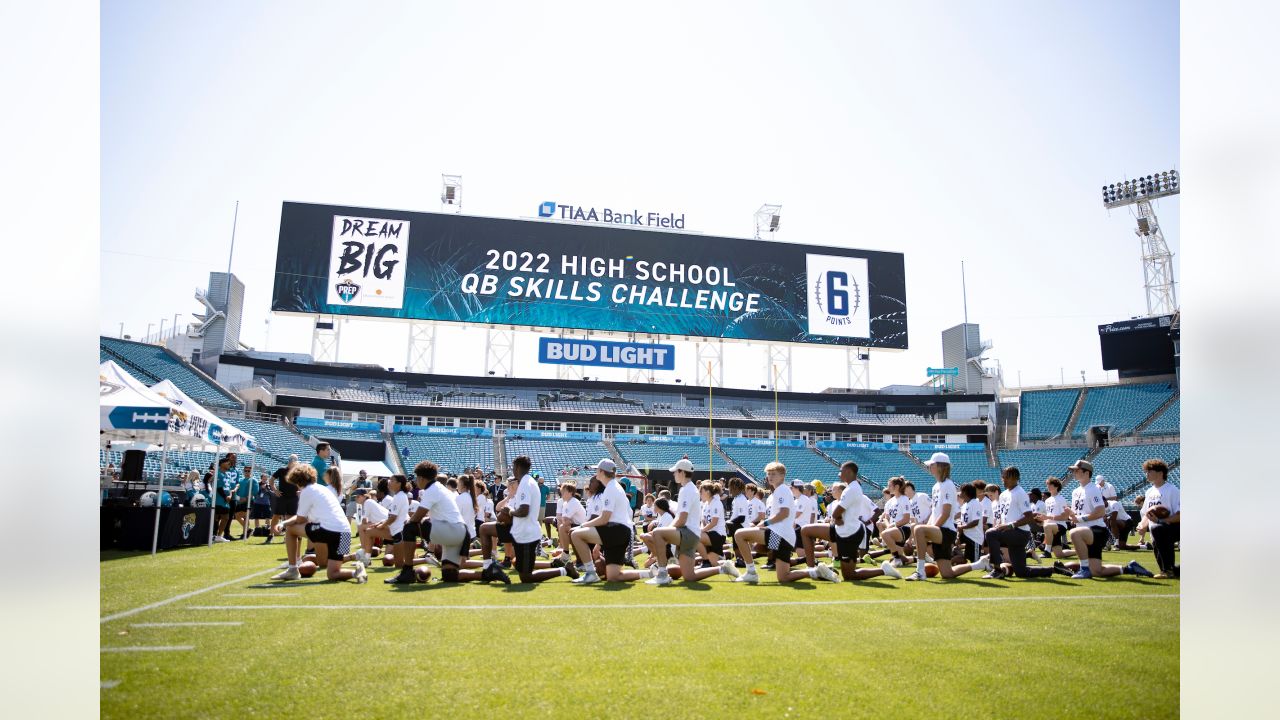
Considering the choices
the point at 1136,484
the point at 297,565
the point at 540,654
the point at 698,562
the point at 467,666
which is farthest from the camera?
the point at 1136,484

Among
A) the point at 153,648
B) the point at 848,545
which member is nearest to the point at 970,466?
the point at 848,545

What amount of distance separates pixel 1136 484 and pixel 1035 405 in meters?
9.85

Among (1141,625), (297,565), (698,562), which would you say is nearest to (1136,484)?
(698,562)

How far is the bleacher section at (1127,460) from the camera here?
31062 mm

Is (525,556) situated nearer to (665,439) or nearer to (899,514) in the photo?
(899,514)

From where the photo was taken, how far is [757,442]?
125 ft

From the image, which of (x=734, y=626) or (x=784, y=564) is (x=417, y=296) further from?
(x=734, y=626)

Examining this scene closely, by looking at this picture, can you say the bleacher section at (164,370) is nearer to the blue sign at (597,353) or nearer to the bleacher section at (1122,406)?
the blue sign at (597,353)

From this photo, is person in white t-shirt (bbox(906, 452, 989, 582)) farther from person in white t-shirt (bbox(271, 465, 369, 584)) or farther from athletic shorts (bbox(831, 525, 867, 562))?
person in white t-shirt (bbox(271, 465, 369, 584))

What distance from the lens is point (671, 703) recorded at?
2.96 metres

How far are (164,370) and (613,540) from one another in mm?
30710

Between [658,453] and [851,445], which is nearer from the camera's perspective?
[658,453]
